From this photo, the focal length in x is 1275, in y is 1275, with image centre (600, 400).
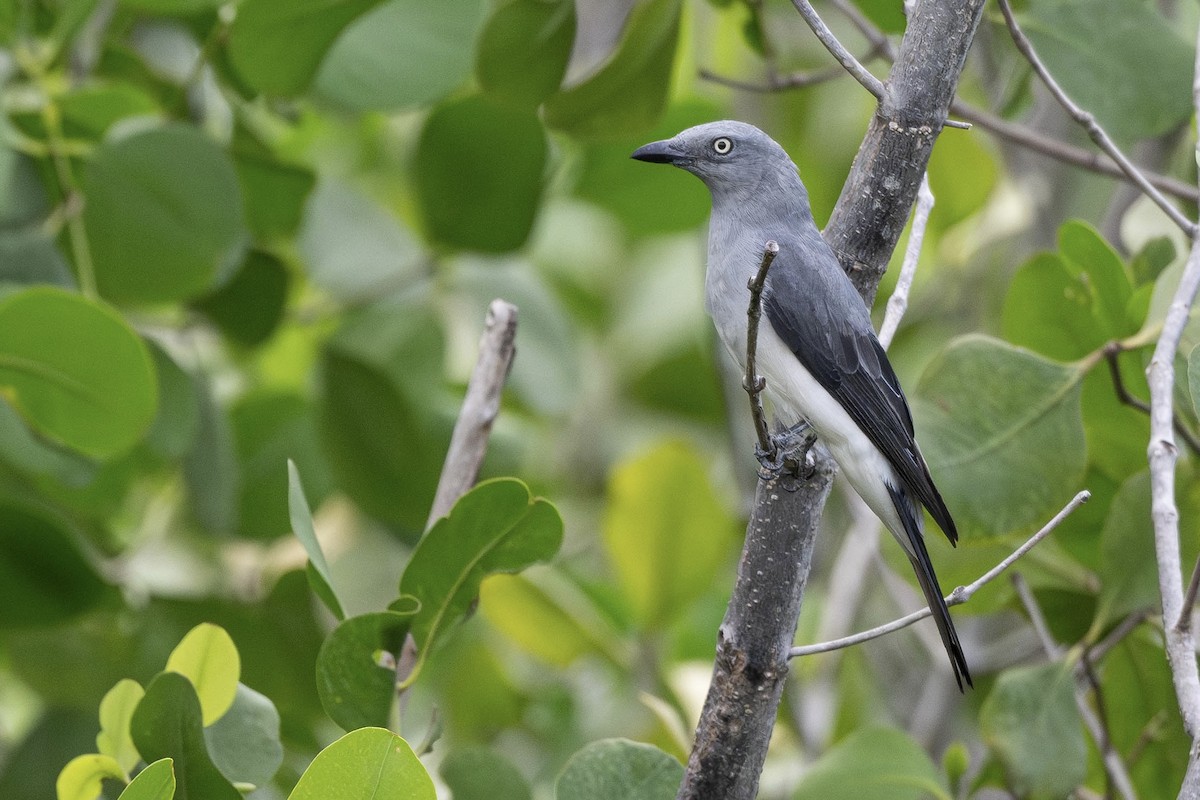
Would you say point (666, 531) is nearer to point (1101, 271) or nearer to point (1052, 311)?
point (1052, 311)

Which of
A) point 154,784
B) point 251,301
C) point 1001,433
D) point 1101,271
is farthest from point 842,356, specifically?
point 251,301

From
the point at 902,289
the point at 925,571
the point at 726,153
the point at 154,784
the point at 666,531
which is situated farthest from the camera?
the point at 666,531

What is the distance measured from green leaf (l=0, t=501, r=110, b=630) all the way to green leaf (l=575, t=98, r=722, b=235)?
1329 millimetres

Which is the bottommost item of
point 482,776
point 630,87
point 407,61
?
point 482,776

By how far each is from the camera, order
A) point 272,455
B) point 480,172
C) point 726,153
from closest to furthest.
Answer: point 726,153 → point 480,172 → point 272,455

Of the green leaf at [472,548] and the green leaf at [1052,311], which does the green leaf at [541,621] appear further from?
the green leaf at [1052,311]

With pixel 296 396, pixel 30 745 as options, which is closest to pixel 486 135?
pixel 296 396

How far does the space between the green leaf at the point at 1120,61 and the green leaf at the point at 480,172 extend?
3.08 feet

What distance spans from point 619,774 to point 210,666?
0.50 m

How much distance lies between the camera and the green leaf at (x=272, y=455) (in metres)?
2.67

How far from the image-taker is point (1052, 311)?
1.98 metres

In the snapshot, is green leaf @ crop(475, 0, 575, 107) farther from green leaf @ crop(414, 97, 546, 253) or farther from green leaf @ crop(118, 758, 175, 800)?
green leaf @ crop(118, 758, 175, 800)

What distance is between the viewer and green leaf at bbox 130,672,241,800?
1363mm

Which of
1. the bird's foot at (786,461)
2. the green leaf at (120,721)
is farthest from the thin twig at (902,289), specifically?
the green leaf at (120,721)
